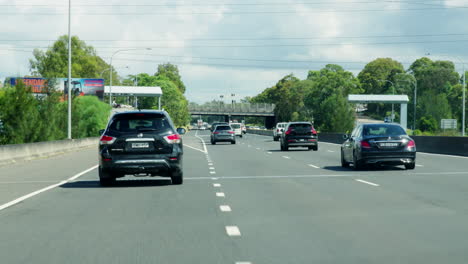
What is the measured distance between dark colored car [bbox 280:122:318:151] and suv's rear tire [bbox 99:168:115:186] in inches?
881

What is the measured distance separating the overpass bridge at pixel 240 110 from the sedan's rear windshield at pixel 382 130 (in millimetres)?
128394

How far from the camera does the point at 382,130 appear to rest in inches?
829

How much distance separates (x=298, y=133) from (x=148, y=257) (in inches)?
1235

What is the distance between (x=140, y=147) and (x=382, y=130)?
27.7 ft

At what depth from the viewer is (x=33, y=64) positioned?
117750mm

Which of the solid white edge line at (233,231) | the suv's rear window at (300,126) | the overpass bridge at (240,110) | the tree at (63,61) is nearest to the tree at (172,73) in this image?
the overpass bridge at (240,110)

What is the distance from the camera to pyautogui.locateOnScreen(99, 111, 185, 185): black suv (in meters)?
15.4

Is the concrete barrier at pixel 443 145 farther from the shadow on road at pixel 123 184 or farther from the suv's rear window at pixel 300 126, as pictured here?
the shadow on road at pixel 123 184

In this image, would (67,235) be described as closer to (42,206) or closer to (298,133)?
(42,206)

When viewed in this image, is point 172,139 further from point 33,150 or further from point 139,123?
point 33,150

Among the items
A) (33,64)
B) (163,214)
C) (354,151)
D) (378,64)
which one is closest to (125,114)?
(163,214)

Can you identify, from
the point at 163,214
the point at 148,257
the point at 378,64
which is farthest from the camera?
the point at 378,64

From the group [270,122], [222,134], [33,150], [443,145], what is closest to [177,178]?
[33,150]

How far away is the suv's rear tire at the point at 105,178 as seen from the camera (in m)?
15.6
